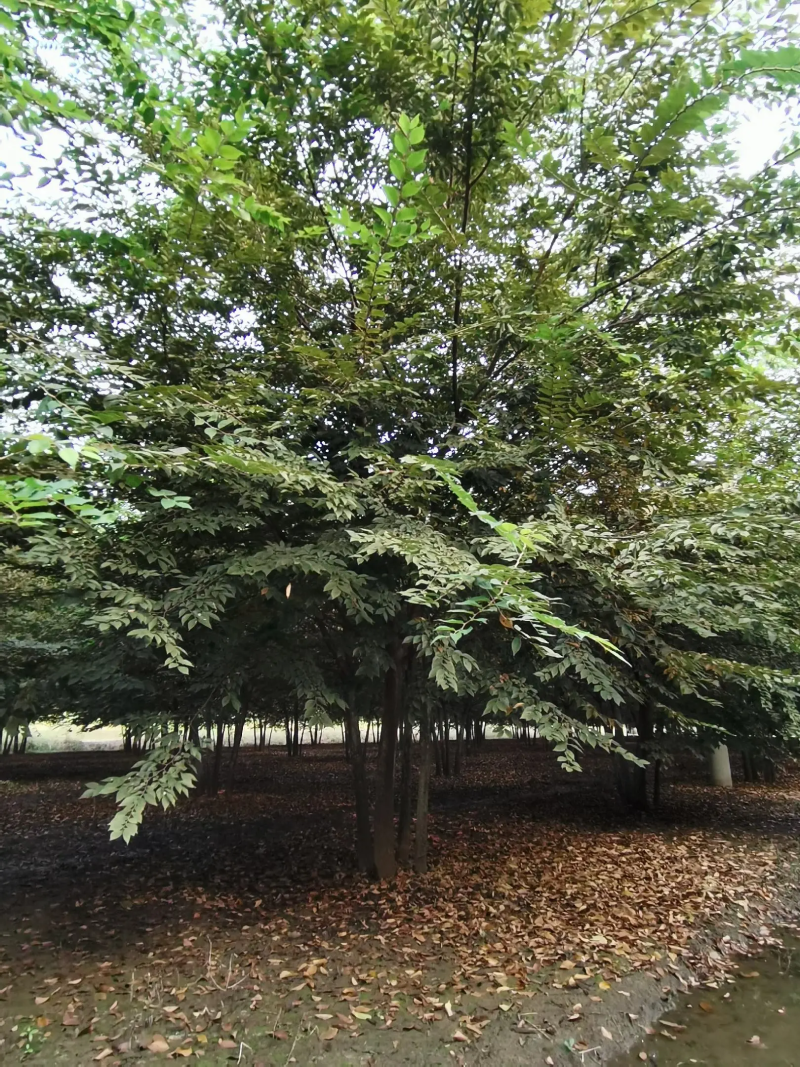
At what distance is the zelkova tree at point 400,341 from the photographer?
3406mm

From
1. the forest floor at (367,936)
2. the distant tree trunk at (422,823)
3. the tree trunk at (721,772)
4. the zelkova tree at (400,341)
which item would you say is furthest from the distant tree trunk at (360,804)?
the tree trunk at (721,772)

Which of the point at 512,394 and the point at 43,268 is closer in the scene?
the point at 43,268

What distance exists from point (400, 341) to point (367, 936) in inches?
189

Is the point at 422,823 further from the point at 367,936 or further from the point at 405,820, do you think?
the point at 367,936

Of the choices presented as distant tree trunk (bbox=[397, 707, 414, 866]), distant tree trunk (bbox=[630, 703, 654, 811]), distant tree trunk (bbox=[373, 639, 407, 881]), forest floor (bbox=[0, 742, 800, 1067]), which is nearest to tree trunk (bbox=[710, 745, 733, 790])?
forest floor (bbox=[0, 742, 800, 1067])

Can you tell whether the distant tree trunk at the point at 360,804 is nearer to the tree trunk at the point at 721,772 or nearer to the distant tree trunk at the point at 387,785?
the distant tree trunk at the point at 387,785

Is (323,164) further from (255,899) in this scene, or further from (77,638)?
(255,899)

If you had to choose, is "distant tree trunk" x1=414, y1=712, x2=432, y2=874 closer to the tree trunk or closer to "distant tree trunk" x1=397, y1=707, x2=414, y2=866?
"distant tree trunk" x1=397, y1=707, x2=414, y2=866

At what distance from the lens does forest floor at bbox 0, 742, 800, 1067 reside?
367 centimetres

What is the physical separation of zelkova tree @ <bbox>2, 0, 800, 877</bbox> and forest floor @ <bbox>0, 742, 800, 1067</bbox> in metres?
1.67

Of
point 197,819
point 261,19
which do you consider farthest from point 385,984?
point 197,819

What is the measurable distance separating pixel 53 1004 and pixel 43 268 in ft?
16.5

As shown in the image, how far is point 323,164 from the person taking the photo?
14.9ft

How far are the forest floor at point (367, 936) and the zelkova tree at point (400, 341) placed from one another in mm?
1668
